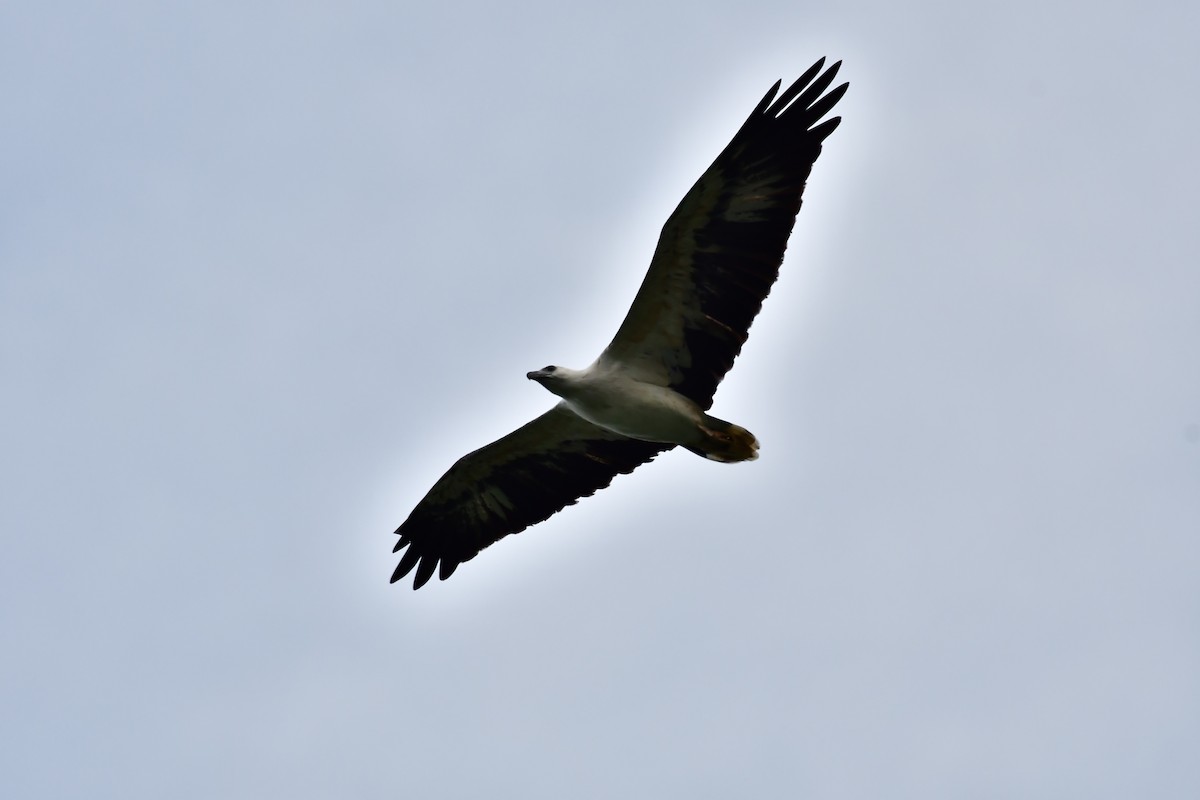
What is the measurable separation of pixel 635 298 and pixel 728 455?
1.90 m

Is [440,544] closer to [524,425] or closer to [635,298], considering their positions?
[524,425]

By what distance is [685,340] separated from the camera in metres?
17.1

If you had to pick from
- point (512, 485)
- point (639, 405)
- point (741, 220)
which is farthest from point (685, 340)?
point (512, 485)

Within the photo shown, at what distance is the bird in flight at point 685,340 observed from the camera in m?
16.4

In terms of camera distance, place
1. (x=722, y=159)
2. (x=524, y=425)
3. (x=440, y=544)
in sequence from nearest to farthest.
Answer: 1. (x=722, y=159)
2. (x=524, y=425)
3. (x=440, y=544)

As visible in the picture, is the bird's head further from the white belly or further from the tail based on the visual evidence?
the tail

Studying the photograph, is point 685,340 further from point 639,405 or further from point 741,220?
point 741,220

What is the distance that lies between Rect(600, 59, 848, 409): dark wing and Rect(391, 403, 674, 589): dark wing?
1828mm

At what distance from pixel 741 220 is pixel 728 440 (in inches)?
89.4

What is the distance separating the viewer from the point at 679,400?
17.1 meters

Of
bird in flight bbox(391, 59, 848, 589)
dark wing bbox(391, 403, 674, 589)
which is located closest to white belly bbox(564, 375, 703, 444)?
bird in flight bbox(391, 59, 848, 589)

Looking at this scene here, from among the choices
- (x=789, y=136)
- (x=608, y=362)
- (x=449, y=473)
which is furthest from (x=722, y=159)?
(x=449, y=473)

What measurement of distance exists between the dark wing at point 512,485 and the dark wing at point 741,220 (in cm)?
183

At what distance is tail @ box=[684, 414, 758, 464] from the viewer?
17047mm
